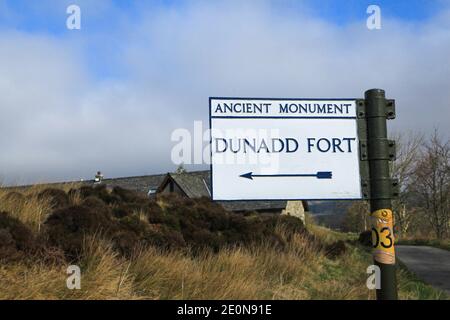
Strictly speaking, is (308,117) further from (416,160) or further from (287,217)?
(416,160)

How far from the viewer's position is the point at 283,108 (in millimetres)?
3182

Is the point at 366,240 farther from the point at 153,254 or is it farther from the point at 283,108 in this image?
the point at 283,108

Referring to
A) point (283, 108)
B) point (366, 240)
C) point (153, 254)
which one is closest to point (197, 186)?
point (366, 240)

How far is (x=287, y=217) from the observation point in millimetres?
10297

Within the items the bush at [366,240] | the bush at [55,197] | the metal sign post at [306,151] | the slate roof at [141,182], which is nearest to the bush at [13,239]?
the bush at [55,197]

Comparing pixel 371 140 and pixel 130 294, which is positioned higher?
pixel 371 140

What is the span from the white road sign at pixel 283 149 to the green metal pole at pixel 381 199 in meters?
0.12

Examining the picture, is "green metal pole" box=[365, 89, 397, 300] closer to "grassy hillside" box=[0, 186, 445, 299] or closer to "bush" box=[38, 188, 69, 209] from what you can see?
"grassy hillside" box=[0, 186, 445, 299]

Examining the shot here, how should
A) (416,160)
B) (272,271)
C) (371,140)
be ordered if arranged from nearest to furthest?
(371,140) < (272,271) < (416,160)

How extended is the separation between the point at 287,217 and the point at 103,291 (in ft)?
22.4

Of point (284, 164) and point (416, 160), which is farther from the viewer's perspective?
point (416, 160)

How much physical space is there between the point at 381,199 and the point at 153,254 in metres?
3.22
